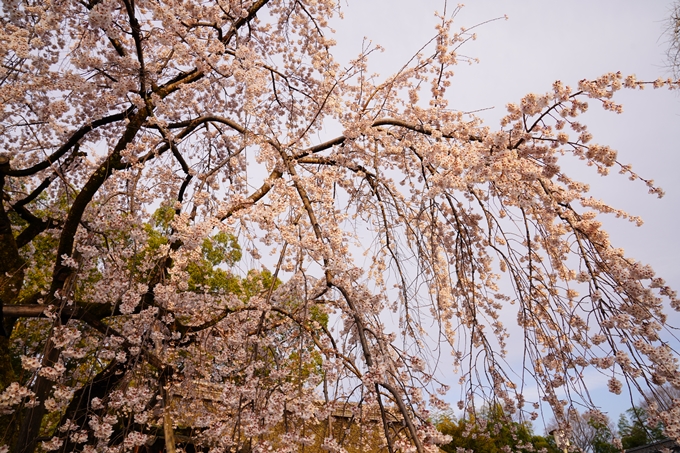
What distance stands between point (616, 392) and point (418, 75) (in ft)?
9.92

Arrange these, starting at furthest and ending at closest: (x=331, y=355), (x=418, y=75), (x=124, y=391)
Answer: (x=418, y=75) → (x=124, y=391) → (x=331, y=355)

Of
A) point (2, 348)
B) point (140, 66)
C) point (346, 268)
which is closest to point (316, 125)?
point (140, 66)

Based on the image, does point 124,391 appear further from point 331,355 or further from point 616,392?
point 616,392

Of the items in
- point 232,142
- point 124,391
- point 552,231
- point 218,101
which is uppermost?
point 218,101

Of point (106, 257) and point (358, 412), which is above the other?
point (106, 257)

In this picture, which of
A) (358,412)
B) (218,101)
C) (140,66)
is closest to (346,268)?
(358,412)

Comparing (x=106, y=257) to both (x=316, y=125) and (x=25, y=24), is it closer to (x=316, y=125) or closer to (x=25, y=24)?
(x=25, y=24)

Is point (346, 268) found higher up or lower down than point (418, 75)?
lower down

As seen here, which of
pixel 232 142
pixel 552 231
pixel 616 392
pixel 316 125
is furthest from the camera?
pixel 232 142

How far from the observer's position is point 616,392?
2377mm

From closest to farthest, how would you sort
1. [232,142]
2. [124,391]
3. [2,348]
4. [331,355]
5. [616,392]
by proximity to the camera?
[616,392] → [331,355] → [124,391] → [2,348] → [232,142]

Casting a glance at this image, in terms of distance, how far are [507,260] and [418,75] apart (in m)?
2.05

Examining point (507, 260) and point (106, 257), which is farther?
point (106, 257)

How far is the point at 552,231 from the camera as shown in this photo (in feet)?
10.7
